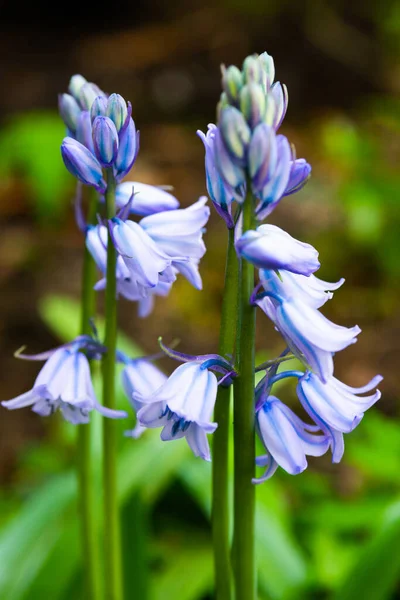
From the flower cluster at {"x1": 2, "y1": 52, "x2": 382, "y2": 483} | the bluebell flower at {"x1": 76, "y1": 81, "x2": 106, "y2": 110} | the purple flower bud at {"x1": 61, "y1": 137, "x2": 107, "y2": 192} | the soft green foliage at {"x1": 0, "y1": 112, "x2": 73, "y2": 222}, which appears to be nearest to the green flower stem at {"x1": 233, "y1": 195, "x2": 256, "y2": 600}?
the flower cluster at {"x1": 2, "y1": 52, "x2": 382, "y2": 483}

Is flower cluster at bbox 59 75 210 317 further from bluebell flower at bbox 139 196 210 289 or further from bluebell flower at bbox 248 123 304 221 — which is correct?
bluebell flower at bbox 248 123 304 221

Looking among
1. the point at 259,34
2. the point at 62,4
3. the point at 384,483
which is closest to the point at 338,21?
the point at 259,34

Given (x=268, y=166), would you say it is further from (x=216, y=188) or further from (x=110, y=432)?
(x=110, y=432)

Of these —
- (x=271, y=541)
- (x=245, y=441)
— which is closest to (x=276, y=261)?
(x=245, y=441)

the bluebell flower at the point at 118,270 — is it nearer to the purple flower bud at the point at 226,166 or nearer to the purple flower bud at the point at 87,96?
the purple flower bud at the point at 87,96

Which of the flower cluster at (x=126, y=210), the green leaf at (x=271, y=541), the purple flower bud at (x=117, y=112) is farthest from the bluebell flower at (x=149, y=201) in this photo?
the green leaf at (x=271, y=541)

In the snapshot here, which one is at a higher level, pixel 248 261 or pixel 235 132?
pixel 235 132

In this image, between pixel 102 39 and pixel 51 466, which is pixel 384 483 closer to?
pixel 51 466

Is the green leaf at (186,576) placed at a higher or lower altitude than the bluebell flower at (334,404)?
lower
